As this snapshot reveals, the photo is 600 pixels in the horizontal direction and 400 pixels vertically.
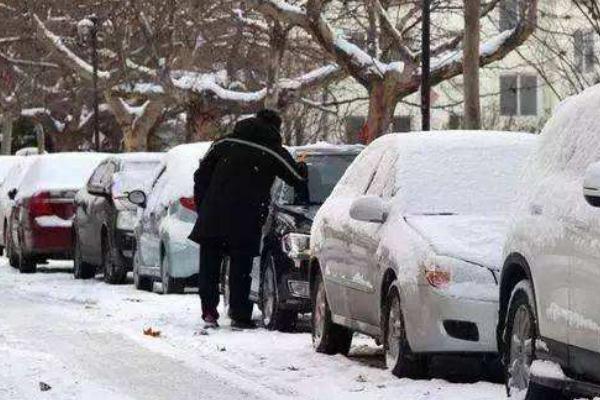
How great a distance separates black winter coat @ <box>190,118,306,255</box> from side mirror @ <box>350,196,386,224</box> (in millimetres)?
3550

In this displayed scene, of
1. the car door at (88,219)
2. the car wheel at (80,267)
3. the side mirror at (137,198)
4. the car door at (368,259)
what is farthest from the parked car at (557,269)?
the car wheel at (80,267)

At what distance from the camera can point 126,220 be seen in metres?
23.0

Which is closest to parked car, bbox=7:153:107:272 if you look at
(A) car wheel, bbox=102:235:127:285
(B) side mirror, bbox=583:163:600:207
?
(A) car wheel, bbox=102:235:127:285

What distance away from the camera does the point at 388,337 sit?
40.6 feet

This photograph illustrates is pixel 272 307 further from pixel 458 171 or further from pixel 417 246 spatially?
pixel 417 246

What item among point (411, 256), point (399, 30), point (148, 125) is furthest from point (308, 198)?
point (148, 125)

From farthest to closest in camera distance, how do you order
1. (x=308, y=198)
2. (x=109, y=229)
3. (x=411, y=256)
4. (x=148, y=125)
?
1. (x=148, y=125)
2. (x=109, y=229)
3. (x=308, y=198)
4. (x=411, y=256)

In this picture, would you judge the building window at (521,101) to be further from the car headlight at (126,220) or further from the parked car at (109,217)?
the car headlight at (126,220)

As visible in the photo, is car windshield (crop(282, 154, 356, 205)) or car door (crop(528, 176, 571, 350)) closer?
car door (crop(528, 176, 571, 350))

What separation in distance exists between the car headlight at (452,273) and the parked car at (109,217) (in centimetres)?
1121

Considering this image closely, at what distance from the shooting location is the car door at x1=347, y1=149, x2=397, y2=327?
1277 cm

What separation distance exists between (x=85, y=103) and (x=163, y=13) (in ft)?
78.5

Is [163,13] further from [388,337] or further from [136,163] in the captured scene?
[388,337]

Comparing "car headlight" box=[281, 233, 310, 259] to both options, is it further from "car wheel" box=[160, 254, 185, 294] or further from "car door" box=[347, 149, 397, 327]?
"car wheel" box=[160, 254, 185, 294]
